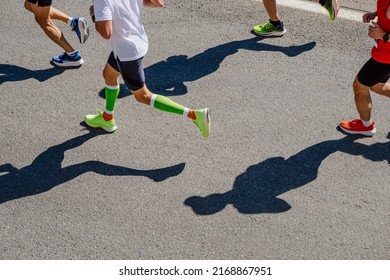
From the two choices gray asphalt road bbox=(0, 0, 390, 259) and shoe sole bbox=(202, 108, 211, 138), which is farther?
shoe sole bbox=(202, 108, 211, 138)

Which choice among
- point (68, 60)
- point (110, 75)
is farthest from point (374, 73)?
point (68, 60)

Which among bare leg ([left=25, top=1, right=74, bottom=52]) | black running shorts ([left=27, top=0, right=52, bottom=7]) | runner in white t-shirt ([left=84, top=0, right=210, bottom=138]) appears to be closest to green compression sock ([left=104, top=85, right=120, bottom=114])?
runner in white t-shirt ([left=84, top=0, right=210, bottom=138])

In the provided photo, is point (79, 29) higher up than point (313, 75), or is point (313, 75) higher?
point (79, 29)

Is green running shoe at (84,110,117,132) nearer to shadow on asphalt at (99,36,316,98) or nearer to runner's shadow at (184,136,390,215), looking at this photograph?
shadow on asphalt at (99,36,316,98)

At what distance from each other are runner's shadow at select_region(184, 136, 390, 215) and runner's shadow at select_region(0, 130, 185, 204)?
1.48ft

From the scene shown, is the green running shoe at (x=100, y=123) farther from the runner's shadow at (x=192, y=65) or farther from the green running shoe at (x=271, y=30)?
the green running shoe at (x=271, y=30)

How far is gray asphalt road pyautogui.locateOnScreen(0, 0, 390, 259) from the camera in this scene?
4.57m

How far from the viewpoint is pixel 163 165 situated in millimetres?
5254

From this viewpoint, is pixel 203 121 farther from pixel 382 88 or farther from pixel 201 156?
pixel 382 88

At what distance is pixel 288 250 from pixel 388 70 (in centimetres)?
185

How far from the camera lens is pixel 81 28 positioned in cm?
639

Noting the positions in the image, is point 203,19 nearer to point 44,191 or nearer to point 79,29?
point 79,29

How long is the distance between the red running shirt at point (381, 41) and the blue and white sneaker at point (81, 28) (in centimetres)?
305
